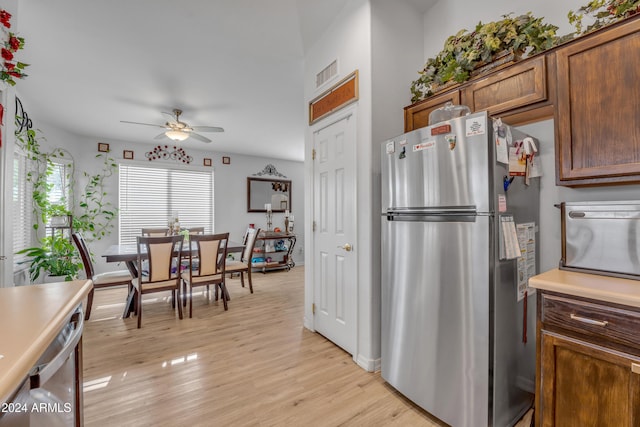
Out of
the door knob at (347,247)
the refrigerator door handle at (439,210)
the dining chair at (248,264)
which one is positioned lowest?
the dining chair at (248,264)

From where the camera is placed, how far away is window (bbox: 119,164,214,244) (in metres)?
5.38

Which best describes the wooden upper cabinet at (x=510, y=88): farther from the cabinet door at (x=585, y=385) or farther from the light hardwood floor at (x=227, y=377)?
the light hardwood floor at (x=227, y=377)

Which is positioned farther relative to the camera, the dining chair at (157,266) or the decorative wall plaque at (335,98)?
the dining chair at (157,266)

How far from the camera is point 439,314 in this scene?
1.56 m

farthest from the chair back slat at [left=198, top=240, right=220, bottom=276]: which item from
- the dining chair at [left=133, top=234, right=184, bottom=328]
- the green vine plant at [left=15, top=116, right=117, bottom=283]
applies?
the green vine plant at [left=15, top=116, right=117, bottom=283]

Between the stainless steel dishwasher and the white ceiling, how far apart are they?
90.4 inches

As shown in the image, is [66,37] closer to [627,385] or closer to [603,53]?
[603,53]

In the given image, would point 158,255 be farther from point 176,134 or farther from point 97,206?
point 97,206

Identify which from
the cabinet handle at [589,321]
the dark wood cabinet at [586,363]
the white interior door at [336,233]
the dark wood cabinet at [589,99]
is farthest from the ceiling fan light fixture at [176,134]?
the cabinet handle at [589,321]

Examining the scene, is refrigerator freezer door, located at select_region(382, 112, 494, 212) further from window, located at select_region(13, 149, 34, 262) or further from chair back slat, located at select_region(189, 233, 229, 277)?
window, located at select_region(13, 149, 34, 262)

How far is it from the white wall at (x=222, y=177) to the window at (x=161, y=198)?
15 cm

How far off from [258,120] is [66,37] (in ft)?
7.69

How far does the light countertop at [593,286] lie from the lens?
1045 millimetres

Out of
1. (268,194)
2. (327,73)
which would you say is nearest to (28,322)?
(327,73)
